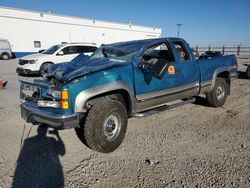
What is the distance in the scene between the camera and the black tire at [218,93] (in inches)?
225

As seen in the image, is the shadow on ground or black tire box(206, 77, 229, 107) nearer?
the shadow on ground

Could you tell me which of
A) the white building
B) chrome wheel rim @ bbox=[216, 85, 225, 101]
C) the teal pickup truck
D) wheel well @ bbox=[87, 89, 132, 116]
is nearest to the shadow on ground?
the teal pickup truck

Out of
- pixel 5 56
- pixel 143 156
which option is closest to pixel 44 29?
pixel 5 56

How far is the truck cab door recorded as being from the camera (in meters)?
3.97

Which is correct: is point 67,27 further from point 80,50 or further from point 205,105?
point 205,105

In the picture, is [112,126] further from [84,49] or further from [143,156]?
[84,49]

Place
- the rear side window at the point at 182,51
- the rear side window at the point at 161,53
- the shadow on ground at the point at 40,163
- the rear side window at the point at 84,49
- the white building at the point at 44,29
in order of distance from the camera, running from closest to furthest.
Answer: the shadow on ground at the point at 40,163 → the rear side window at the point at 161,53 → the rear side window at the point at 182,51 → the rear side window at the point at 84,49 → the white building at the point at 44,29

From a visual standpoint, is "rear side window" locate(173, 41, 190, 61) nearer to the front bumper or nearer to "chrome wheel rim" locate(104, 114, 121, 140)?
"chrome wheel rim" locate(104, 114, 121, 140)

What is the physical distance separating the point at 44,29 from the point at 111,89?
26.4 meters

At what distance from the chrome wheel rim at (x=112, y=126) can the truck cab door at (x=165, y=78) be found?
563 millimetres

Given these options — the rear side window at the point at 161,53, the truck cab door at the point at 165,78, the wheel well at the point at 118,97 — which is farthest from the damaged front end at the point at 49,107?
the rear side window at the point at 161,53

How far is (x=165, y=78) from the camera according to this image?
4336 millimetres

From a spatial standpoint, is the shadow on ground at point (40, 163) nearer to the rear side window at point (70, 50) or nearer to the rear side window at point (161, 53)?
the rear side window at point (161, 53)

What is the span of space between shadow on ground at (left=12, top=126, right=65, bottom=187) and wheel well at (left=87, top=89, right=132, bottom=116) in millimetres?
986
